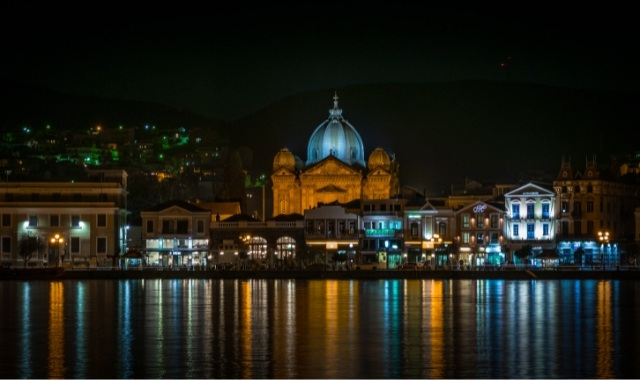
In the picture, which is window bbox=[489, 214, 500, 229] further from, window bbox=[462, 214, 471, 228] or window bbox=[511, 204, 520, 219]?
window bbox=[462, 214, 471, 228]

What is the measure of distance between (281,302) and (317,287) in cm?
1722

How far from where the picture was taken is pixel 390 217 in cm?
11594

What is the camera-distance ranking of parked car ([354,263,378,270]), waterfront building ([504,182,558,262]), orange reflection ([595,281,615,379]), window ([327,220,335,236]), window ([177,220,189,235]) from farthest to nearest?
window ([327,220,335,236]) < waterfront building ([504,182,558,262]) < window ([177,220,189,235]) < parked car ([354,263,378,270]) < orange reflection ([595,281,615,379])

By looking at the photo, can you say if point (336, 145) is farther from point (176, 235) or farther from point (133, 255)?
point (133, 255)

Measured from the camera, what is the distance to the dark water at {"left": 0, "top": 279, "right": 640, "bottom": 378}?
42281 millimetres

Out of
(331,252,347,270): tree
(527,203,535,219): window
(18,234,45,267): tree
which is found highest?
(527,203,535,219): window

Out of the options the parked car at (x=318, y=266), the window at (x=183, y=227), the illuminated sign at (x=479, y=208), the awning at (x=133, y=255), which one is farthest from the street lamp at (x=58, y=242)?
the illuminated sign at (x=479, y=208)

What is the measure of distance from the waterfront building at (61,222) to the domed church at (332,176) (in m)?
24.3

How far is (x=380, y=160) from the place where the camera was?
455 feet

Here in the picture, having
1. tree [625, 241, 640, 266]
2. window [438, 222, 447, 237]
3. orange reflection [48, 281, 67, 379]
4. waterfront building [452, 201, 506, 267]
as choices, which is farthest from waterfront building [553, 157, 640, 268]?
orange reflection [48, 281, 67, 379]

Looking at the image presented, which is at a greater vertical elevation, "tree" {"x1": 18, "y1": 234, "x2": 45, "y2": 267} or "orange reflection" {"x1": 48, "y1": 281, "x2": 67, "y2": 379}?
"tree" {"x1": 18, "y1": 234, "x2": 45, "y2": 267}

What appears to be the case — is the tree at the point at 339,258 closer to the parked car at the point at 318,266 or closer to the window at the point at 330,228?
the parked car at the point at 318,266

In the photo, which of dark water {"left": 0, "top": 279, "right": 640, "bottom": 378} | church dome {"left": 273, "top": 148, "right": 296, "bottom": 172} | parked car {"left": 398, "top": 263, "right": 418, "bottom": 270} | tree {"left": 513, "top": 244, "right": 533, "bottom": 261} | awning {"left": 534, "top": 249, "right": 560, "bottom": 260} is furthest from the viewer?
church dome {"left": 273, "top": 148, "right": 296, "bottom": 172}

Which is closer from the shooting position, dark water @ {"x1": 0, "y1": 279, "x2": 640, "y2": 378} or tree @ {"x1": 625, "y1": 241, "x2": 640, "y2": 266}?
dark water @ {"x1": 0, "y1": 279, "x2": 640, "y2": 378}
